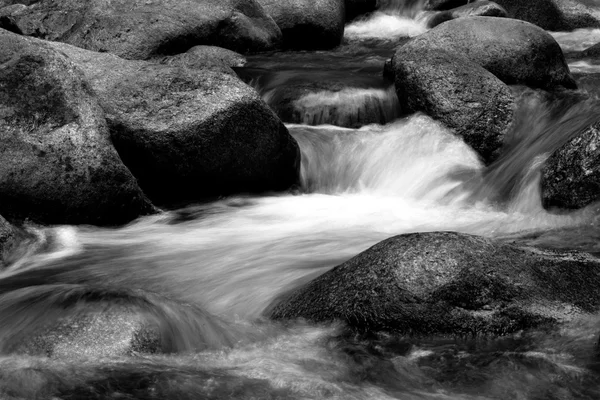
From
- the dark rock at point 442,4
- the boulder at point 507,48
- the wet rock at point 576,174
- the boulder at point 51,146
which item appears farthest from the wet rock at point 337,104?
the dark rock at point 442,4

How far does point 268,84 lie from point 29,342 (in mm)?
7216

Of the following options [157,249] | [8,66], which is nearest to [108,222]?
[157,249]

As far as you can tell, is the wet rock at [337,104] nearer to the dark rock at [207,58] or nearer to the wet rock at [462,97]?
the wet rock at [462,97]

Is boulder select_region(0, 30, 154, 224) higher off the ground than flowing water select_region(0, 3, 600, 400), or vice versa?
boulder select_region(0, 30, 154, 224)

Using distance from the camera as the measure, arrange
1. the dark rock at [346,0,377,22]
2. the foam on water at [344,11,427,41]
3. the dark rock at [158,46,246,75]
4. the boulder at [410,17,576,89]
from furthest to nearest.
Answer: the dark rock at [346,0,377,22], the foam on water at [344,11,427,41], the dark rock at [158,46,246,75], the boulder at [410,17,576,89]

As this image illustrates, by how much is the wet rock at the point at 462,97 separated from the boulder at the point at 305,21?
16.6 ft

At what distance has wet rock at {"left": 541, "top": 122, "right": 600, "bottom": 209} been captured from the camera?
24.0 feet

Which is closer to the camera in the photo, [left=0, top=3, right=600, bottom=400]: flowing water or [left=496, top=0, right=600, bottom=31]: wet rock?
[left=0, top=3, right=600, bottom=400]: flowing water

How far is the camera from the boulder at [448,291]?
5172 millimetres

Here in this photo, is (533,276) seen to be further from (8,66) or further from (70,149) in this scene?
(8,66)

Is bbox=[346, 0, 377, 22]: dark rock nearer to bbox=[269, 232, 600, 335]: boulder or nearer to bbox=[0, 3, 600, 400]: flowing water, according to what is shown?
bbox=[0, 3, 600, 400]: flowing water

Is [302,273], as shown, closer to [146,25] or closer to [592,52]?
[146,25]

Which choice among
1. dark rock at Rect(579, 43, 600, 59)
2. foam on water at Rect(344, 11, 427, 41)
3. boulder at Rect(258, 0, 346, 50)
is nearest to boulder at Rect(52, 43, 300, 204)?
dark rock at Rect(579, 43, 600, 59)

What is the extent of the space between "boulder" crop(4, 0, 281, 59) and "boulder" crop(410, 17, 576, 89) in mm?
3824
